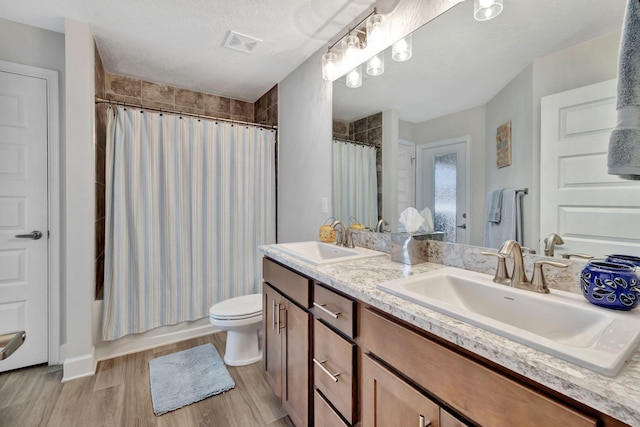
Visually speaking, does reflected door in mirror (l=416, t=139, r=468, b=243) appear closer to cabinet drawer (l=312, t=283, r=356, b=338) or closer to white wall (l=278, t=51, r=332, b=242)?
cabinet drawer (l=312, t=283, r=356, b=338)

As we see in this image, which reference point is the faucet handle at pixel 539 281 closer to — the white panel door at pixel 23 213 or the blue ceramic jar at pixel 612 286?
the blue ceramic jar at pixel 612 286

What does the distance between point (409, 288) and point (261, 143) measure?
7.14ft

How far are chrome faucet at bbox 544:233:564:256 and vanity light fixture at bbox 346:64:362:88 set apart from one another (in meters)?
1.30

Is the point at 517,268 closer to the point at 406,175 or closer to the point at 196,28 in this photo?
the point at 406,175

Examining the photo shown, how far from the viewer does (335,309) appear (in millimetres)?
1080

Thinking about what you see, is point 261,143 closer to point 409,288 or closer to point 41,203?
point 41,203

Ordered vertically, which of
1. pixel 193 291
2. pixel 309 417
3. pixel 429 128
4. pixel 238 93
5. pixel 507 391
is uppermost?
pixel 238 93

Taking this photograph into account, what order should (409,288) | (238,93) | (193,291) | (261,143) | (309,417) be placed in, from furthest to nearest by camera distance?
(238,93) < (261,143) < (193,291) < (309,417) < (409,288)

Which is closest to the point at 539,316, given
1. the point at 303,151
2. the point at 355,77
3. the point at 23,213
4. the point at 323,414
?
the point at 323,414

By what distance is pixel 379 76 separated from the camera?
1652 mm

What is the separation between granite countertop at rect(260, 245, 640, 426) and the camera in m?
0.43

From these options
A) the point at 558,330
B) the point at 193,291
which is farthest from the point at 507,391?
the point at 193,291

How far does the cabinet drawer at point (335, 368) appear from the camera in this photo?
0.99m

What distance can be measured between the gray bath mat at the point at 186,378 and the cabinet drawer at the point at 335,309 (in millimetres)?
1092
